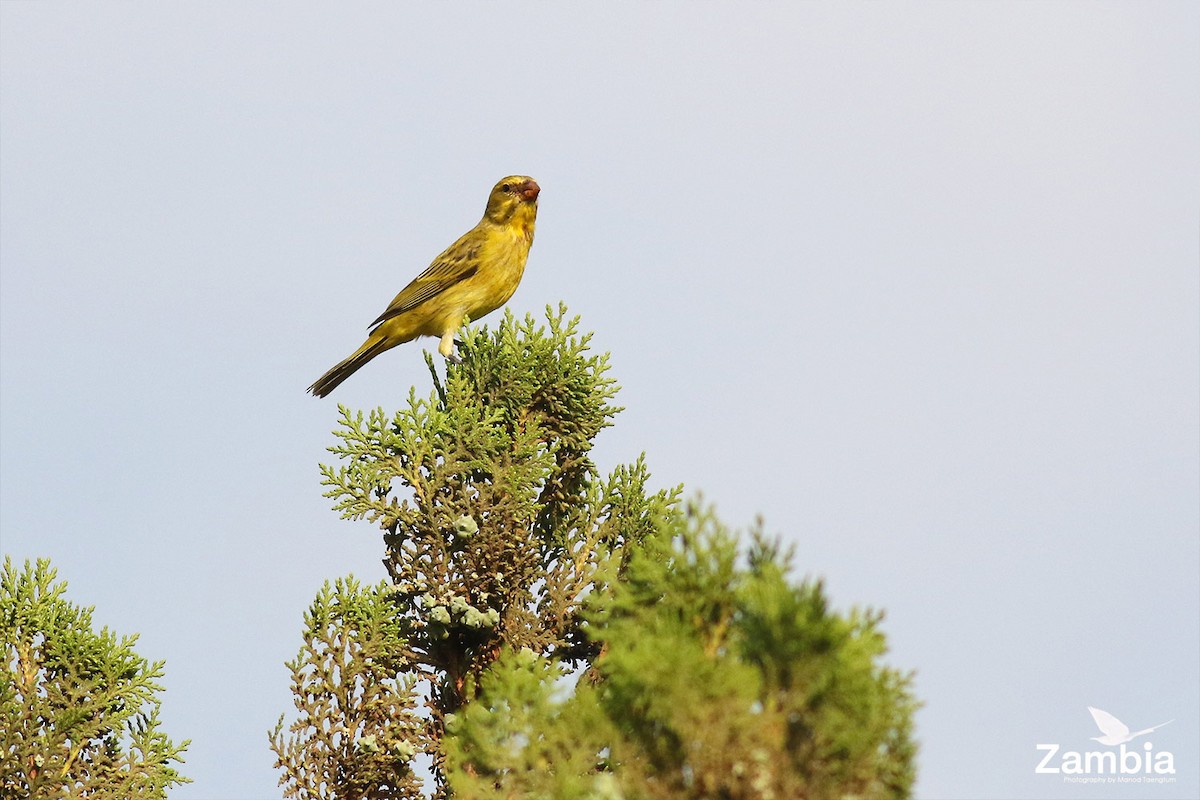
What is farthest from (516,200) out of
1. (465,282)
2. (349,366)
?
(349,366)

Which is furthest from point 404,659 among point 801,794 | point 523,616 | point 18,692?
point 801,794

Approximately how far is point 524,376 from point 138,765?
372 centimetres

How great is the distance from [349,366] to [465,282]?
174cm

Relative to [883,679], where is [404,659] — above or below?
above

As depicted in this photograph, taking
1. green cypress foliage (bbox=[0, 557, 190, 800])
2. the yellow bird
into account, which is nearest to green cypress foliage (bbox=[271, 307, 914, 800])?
green cypress foliage (bbox=[0, 557, 190, 800])

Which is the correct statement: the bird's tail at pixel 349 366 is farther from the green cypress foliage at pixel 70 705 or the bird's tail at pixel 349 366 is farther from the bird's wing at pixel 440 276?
the green cypress foliage at pixel 70 705

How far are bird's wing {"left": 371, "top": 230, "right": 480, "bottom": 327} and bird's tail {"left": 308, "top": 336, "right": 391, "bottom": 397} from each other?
0.37m

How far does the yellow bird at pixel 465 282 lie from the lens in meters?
14.6

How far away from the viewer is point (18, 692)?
351 inches

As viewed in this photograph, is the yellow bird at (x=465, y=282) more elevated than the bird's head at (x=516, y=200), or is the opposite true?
the bird's head at (x=516, y=200)

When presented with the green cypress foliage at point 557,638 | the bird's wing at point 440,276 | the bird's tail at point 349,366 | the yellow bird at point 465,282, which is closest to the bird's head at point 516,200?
the yellow bird at point 465,282

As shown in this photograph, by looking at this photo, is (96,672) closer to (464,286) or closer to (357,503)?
(357,503)

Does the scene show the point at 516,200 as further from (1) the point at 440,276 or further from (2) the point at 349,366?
(2) the point at 349,366

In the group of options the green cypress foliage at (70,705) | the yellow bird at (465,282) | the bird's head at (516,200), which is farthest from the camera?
the bird's head at (516,200)
